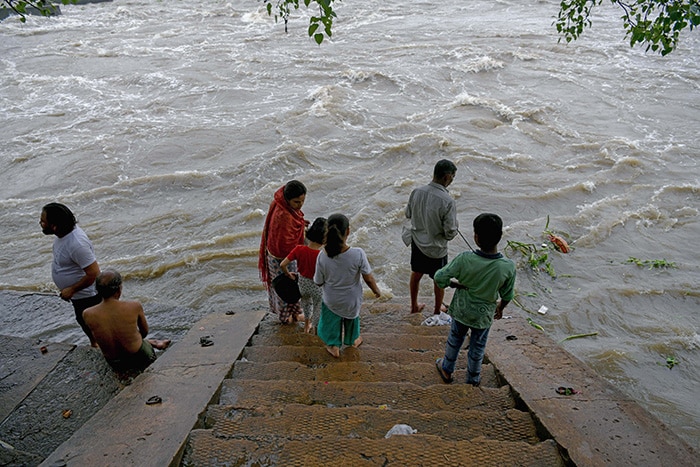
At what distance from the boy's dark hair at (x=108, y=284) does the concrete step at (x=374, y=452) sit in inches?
68.3

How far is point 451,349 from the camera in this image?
3.71 m

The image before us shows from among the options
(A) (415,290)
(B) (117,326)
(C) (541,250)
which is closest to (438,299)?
(A) (415,290)

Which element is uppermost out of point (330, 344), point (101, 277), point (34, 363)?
point (101, 277)

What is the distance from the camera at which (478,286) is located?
3.43 m

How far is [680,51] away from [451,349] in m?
20.6

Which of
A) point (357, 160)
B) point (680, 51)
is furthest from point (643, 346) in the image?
point (680, 51)

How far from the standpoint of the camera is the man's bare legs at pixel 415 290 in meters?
5.25

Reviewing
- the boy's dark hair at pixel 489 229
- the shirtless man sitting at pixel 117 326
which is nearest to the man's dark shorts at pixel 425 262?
the boy's dark hair at pixel 489 229

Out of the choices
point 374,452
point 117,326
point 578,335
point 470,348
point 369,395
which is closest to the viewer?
point 374,452

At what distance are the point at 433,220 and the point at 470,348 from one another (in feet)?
4.63

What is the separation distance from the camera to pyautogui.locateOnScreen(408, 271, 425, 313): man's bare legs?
17.2 ft

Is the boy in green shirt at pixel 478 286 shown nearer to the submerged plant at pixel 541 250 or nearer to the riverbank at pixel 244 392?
the riverbank at pixel 244 392

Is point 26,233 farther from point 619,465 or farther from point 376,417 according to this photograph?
point 619,465

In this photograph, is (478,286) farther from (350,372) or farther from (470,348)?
(350,372)
